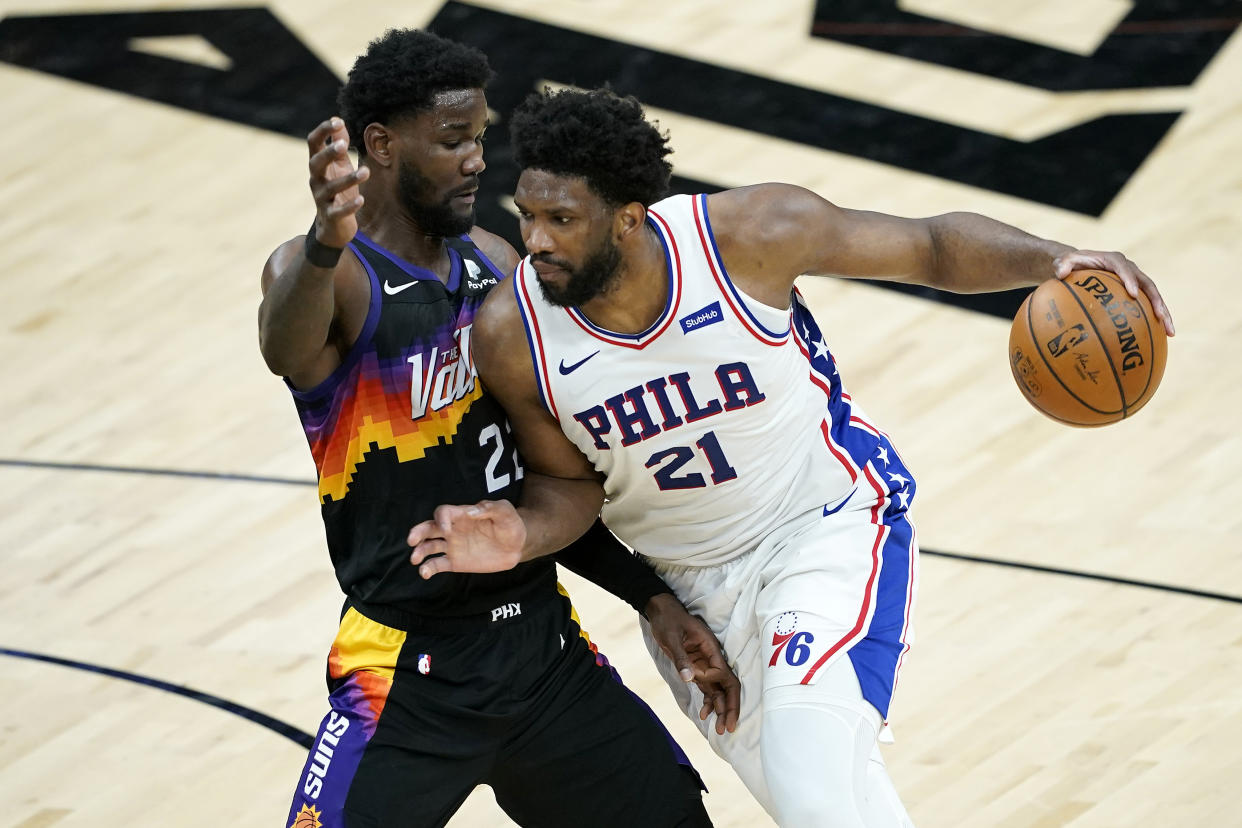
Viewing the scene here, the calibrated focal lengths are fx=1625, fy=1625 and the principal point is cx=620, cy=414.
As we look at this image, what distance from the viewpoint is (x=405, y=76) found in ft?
12.6

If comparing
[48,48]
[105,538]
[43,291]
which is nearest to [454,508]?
[105,538]

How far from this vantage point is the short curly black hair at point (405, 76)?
3.84m

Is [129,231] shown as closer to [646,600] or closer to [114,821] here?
[114,821]

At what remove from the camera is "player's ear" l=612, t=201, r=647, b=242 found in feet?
12.4

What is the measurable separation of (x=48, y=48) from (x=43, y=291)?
2894mm

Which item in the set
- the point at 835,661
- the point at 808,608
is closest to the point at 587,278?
the point at 808,608

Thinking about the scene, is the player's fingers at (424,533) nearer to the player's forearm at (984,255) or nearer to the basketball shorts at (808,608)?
the basketball shorts at (808,608)

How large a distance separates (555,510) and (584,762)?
2.11 feet

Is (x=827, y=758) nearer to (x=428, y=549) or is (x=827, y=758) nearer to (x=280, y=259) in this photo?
(x=428, y=549)

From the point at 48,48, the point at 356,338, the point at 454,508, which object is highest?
the point at 48,48

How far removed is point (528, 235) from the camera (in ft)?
12.1

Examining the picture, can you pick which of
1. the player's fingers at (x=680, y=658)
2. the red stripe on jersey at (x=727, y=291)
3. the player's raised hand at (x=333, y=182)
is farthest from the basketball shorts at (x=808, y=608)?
the player's raised hand at (x=333, y=182)

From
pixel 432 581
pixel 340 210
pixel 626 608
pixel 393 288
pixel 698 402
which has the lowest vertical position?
pixel 626 608

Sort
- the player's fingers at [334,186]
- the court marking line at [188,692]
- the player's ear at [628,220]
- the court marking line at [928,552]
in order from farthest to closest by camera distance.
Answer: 1. the court marking line at [928,552]
2. the court marking line at [188,692]
3. the player's ear at [628,220]
4. the player's fingers at [334,186]
